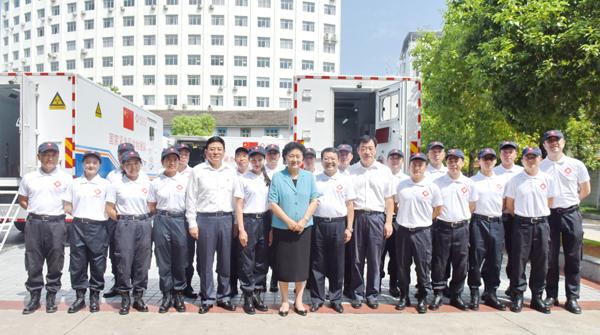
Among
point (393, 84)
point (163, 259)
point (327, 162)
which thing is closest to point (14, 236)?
point (163, 259)

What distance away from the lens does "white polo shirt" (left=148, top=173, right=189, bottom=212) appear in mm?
4469

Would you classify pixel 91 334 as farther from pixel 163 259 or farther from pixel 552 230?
pixel 552 230

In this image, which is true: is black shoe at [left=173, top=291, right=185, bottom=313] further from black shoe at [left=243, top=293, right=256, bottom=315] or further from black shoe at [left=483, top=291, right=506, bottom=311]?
black shoe at [left=483, top=291, right=506, bottom=311]

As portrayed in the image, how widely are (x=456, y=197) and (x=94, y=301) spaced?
4.00 meters

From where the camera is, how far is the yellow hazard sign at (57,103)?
735 cm

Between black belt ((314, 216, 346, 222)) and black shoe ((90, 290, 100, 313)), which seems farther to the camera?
black belt ((314, 216, 346, 222))

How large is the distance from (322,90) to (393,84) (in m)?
1.23

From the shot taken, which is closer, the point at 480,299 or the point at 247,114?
the point at 480,299

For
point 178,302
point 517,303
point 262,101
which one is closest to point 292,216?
point 178,302

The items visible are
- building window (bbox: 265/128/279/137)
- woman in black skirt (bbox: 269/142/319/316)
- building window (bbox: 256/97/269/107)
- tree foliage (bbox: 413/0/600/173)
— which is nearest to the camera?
woman in black skirt (bbox: 269/142/319/316)

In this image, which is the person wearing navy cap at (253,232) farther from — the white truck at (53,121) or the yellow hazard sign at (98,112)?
the yellow hazard sign at (98,112)

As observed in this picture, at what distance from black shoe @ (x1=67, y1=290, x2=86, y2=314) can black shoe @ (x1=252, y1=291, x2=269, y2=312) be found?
1.80m

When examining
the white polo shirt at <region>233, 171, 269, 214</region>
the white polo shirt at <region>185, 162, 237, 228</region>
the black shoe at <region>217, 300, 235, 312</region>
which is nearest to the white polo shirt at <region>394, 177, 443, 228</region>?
the white polo shirt at <region>233, 171, 269, 214</region>

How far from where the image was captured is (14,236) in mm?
8758
